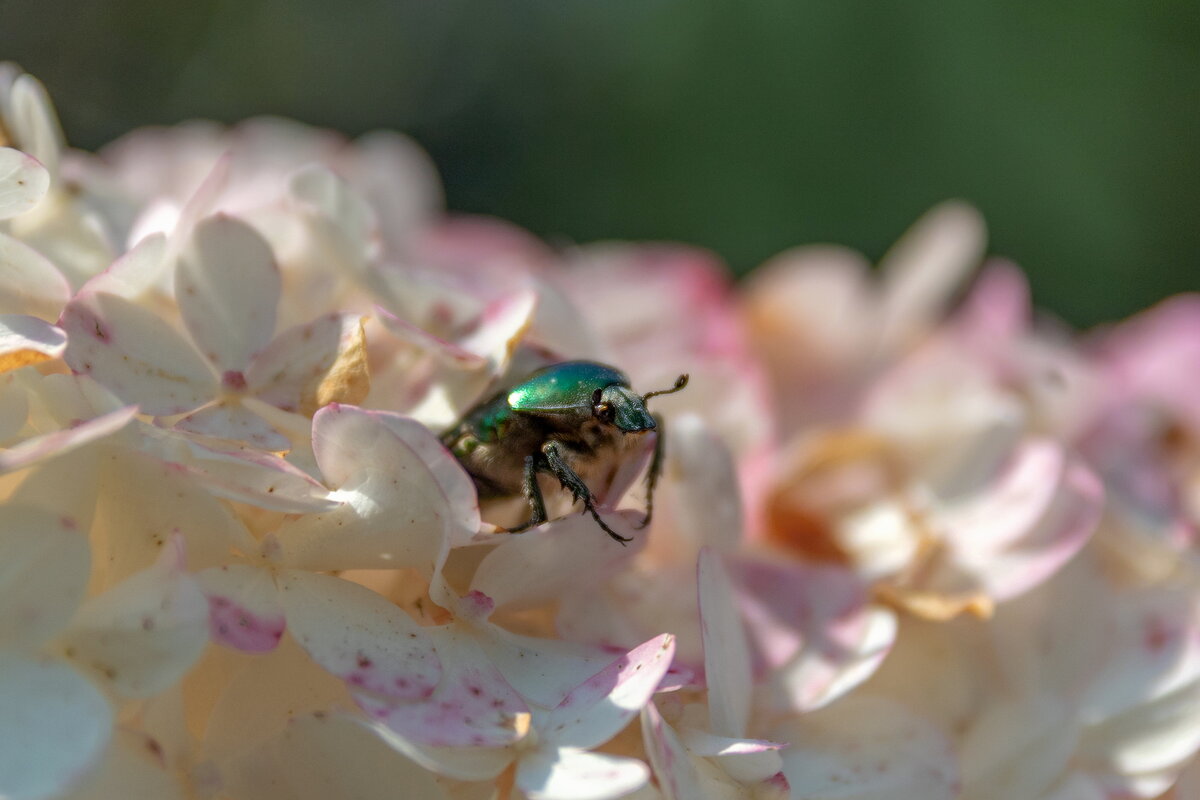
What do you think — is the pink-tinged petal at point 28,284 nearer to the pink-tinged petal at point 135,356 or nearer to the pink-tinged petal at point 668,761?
the pink-tinged petal at point 135,356

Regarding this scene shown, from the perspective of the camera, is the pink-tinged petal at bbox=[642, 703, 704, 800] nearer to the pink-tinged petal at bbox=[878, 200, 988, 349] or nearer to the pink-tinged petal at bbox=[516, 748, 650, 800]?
the pink-tinged petal at bbox=[516, 748, 650, 800]

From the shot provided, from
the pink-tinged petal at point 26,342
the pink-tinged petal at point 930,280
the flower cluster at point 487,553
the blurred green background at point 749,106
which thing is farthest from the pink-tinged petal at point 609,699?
the blurred green background at point 749,106

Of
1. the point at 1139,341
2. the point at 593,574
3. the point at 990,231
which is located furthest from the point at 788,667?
the point at 990,231

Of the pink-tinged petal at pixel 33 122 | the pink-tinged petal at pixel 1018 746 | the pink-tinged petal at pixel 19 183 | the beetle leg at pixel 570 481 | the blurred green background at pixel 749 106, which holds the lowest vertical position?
the blurred green background at pixel 749 106

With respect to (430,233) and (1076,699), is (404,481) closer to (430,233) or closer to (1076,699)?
(1076,699)

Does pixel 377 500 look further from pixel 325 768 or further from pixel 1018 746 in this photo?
pixel 1018 746

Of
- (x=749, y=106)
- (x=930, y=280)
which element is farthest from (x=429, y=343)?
(x=749, y=106)

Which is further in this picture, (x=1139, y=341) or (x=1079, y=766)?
(x=1139, y=341)
